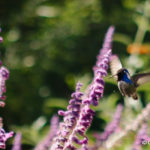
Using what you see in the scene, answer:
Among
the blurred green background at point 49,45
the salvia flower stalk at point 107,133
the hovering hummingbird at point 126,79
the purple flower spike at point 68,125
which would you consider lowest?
the purple flower spike at point 68,125

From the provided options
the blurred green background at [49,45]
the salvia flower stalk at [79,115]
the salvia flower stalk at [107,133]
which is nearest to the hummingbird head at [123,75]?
the salvia flower stalk at [107,133]

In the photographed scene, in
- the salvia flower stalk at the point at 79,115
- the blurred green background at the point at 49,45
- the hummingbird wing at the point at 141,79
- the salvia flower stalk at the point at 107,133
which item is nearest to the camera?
the salvia flower stalk at the point at 79,115

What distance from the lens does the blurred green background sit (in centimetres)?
802

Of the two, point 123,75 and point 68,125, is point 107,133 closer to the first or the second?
point 123,75

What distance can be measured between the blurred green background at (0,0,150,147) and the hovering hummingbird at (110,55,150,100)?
485cm

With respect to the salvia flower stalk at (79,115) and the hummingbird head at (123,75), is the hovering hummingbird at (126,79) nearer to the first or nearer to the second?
the hummingbird head at (123,75)

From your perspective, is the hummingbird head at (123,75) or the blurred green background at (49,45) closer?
the hummingbird head at (123,75)

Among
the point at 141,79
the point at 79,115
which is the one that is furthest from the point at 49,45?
the point at 79,115

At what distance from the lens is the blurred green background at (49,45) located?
8023 mm

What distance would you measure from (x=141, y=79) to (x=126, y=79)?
0.31 ft

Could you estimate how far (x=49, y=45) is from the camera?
874 cm

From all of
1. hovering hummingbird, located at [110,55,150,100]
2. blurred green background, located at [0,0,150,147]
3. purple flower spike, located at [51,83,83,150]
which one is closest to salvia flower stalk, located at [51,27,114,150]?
purple flower spike, located at [51,83,83,150]

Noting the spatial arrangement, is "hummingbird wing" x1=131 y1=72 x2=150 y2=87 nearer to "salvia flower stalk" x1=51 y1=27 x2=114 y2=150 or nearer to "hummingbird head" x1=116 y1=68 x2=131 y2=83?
"hummingbird head" x1=116 y1=68 x2=131 y2=83

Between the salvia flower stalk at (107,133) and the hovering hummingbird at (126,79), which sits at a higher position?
the hovering hummingbird at (126,79)
